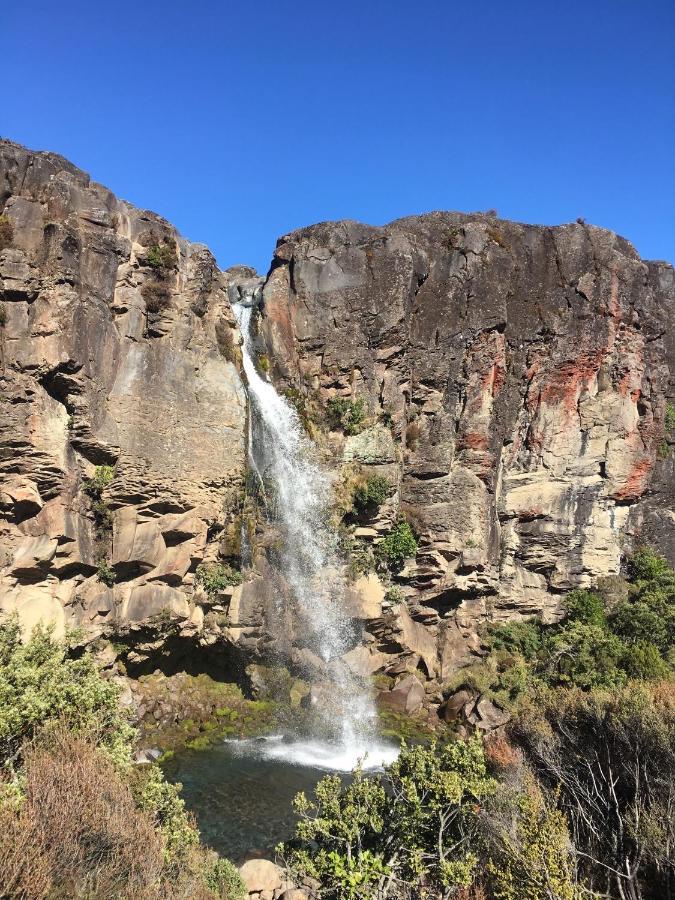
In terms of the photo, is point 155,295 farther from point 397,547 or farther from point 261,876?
point 261,876

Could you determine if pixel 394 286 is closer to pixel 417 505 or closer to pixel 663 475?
pixel 417 505

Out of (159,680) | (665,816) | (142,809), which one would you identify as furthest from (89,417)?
(665,816)

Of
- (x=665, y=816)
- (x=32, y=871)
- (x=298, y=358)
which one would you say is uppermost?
(x=298, y=358)

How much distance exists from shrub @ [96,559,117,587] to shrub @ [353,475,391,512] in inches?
503

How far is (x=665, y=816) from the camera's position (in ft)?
46.2

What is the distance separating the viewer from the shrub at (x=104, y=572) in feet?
81.1

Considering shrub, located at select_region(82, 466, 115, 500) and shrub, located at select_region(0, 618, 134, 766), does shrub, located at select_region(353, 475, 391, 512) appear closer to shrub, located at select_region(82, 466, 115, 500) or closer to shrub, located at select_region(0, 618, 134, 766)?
shrub, located at select_region(82, 466, 115, 500)

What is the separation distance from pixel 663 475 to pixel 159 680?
3043 centimetres

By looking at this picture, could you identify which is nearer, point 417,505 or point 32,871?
point 32,871

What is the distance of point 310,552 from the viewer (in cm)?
3027

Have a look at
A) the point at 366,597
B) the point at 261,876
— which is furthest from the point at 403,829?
the point at 366,597

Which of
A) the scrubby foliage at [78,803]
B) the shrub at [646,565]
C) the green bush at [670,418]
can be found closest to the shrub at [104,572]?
the scrubby foliage at [78,803]

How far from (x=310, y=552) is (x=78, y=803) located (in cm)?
2003

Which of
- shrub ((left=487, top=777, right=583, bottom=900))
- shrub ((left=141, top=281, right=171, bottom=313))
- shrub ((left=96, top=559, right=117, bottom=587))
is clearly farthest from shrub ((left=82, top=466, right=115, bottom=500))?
shrub ((left=487, top=777, right=583, bottom=900))
